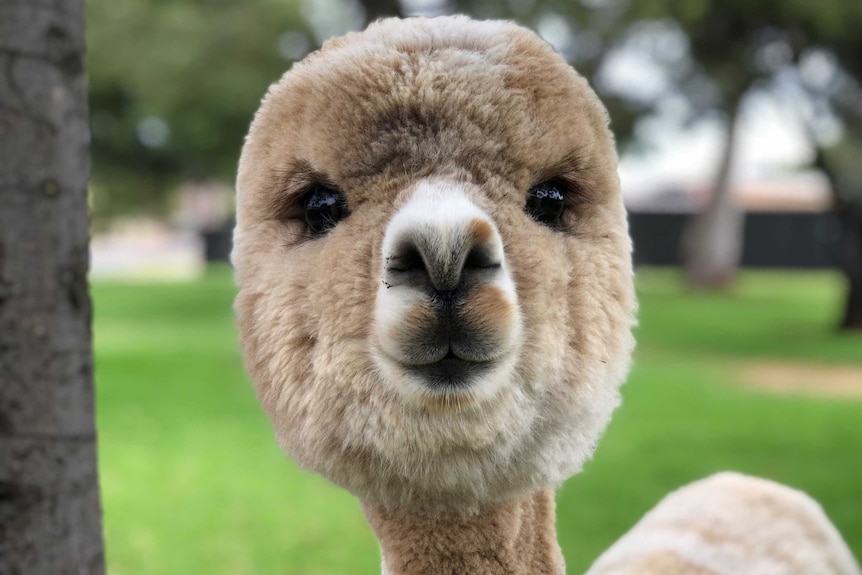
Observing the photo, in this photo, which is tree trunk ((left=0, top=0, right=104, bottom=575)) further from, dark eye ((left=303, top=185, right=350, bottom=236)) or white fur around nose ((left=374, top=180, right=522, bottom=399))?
white fur around nose ((left=374, top=180, right=522, bottom=399))

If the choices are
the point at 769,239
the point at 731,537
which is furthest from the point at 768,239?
the point at 731,537

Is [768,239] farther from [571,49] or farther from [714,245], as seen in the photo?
[571,49]

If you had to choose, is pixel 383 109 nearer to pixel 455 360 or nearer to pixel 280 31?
pixel 455 360

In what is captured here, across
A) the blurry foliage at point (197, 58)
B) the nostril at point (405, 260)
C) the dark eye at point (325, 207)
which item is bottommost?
the nostril at point (405, 260)

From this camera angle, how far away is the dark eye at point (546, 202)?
2.99 feet

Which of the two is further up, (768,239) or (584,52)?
(584,52)

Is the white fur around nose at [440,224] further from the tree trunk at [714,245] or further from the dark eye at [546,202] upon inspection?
the tree trunk at [714,245]

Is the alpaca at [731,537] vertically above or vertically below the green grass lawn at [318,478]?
above

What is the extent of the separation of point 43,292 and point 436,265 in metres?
0.85

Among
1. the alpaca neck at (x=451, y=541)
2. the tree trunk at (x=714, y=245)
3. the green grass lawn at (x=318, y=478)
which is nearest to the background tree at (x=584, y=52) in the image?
the green grass lawn at (x=318, y=478)

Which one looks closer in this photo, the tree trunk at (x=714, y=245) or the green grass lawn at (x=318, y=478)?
the green grass lawn at (x=318, y=478)

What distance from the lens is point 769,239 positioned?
73.2ft

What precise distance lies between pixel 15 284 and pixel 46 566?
46 centimetres

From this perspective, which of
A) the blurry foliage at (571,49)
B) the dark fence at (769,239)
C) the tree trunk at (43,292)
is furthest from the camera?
the dark fence at (769,239)
